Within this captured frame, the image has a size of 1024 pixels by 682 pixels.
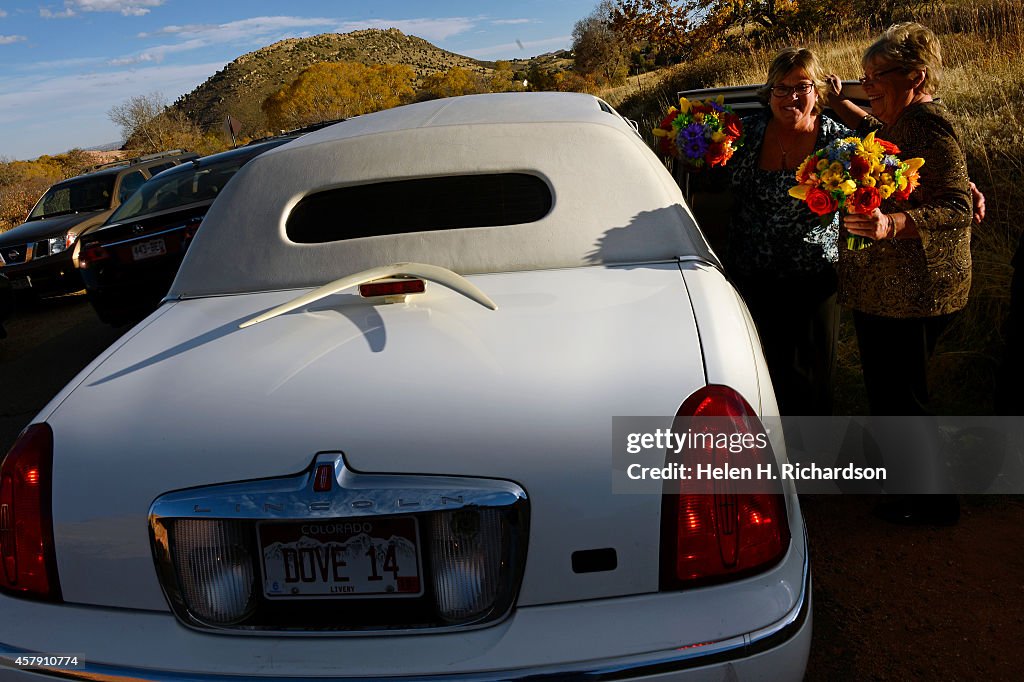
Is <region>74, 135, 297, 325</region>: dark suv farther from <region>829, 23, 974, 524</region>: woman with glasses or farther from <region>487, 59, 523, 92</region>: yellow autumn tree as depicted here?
<region>487, 59, 523, 92</region>: yellow autumn tree

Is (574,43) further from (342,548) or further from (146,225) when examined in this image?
(342,548)

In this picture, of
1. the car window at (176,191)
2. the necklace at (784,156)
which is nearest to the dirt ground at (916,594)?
the necklace at (784,156)

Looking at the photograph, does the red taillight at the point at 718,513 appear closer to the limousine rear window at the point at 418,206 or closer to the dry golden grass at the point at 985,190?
the limousine rear window at the point at 418,206

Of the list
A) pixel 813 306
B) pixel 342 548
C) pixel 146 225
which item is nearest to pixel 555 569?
pixel 342 548

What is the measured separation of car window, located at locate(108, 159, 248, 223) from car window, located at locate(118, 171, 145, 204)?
3805mm

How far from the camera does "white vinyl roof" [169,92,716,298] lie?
2.56 meters

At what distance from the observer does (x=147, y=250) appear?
713 centimetres

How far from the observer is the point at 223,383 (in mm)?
1899

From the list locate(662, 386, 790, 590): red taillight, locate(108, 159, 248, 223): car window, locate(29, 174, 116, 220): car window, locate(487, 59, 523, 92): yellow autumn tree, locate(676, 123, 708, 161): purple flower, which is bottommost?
locate(662, 386, 790, 590): red taillight

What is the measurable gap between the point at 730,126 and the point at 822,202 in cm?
87

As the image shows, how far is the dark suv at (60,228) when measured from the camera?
10094mm

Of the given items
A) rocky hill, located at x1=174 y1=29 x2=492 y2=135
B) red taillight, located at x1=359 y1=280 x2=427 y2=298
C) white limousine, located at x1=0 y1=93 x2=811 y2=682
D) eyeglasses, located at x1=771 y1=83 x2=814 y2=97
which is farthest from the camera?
rocky hill, located at x1=174 y1=29 x2=492 y2=135

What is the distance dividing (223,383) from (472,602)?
0.78 metres

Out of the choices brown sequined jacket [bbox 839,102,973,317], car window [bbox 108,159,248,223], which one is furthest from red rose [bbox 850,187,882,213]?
car window [bbox 108,159,248,223]
